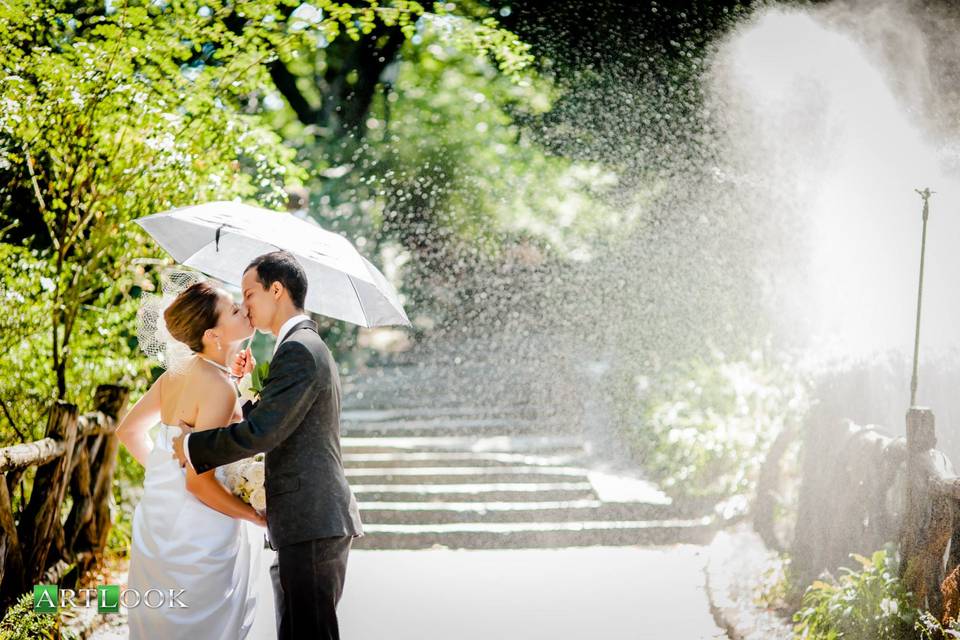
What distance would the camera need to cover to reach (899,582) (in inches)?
184

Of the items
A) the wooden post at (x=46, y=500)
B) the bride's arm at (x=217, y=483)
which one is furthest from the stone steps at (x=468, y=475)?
the bride's arm at (x=217, y=483)

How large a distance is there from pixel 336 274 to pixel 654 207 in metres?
11.3

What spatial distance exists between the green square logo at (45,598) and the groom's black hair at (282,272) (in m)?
2.71

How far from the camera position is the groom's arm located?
3037 millimetres

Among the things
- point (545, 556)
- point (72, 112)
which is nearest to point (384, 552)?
point (545, 556)

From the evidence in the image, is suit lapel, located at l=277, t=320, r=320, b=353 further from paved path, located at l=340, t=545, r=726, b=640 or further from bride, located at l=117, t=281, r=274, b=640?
paved path, located at l=340, t=545, r=726, b=640

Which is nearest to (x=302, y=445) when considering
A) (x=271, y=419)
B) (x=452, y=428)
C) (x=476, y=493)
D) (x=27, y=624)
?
(x=271, y=419)

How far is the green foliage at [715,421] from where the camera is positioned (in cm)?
927

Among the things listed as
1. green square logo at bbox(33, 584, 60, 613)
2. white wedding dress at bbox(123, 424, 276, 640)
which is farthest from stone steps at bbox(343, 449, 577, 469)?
white wedding dress at bbox(123, 424, 276, 640)

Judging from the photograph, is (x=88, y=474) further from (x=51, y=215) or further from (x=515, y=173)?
(x=515, y=173)

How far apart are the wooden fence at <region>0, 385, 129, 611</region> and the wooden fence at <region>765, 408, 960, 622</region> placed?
459cm

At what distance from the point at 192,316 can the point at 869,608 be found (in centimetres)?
369

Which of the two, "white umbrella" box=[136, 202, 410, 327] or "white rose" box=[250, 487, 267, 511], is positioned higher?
"white umbrella" box=[136, 202, 410, 327]

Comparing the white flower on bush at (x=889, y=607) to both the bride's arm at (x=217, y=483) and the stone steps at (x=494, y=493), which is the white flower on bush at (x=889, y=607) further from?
the stone steps at (x=494, y=493)
